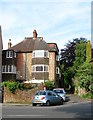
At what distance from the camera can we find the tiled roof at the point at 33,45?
57419mm

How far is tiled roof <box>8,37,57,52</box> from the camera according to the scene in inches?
2261

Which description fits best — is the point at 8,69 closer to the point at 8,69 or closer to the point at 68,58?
the point at 8,69

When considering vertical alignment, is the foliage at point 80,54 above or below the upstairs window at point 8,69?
above

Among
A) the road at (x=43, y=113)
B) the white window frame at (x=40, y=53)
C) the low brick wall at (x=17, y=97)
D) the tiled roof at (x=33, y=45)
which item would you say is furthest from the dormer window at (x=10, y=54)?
the road at (x=43, y=113)

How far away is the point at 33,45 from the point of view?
193 ft

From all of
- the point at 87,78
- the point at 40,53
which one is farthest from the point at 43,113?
the point at 40,53

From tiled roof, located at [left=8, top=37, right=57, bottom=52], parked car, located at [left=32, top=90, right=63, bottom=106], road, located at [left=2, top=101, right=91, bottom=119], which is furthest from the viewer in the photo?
tiled roof, located at [left=8, top=37, right=57, bottom=52]

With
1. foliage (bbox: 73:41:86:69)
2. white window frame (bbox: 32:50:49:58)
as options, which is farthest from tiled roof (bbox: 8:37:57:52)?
foliage (bbox: 73:41:86:69)

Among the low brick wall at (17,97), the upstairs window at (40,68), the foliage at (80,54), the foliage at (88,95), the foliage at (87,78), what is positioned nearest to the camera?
the low brick wall at (17,97)

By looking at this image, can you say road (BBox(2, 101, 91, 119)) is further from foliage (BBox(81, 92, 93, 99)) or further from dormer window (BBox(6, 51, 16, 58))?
dormer window (BBox(6, 51, 16, 58))

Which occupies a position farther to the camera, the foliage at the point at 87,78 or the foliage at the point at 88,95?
the foliage at the point at 87,78

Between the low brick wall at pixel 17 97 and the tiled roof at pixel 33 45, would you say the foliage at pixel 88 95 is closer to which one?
the low brick wall at pixel 17 97

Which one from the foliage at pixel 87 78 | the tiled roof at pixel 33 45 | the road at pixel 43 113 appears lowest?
the road at pixel 43 113

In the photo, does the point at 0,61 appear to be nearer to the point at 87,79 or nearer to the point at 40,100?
the point at 87,79
